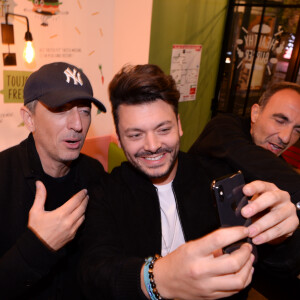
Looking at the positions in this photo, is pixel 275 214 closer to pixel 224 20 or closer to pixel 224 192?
pixel 224 192

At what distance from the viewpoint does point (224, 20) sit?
3.20 m

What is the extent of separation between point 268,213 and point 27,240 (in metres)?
0.78

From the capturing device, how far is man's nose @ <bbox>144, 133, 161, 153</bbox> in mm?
1153

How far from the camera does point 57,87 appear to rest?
124cm

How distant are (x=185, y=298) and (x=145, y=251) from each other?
52 cm

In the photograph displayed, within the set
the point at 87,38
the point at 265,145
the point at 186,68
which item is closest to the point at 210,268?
the point at 265,145

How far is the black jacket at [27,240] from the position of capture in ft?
3.17

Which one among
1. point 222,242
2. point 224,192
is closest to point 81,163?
point 224,192

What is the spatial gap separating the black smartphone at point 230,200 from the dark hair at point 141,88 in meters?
0.55

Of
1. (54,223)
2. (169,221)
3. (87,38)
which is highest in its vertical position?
(87,38)

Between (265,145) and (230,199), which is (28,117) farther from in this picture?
(265,145)

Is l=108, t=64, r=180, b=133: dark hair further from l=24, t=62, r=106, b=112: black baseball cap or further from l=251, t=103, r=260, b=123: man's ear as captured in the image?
l=251, t=103, r=260, b=123: man's ear

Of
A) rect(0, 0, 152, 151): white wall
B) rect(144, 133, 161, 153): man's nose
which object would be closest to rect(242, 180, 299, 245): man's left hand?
rect(144, 133, 161, 153): man's nose

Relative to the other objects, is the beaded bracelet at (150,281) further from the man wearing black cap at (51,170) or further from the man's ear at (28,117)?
the man's ear at (28,117)
